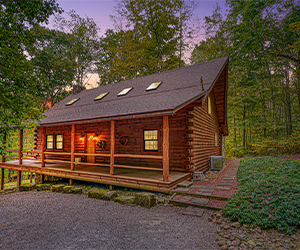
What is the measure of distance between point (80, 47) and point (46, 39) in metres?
3.75

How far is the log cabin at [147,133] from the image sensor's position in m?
6.34

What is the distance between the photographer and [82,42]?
2233 centimetres

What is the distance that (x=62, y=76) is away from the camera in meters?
20.8

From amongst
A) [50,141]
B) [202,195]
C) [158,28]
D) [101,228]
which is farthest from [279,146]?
[50,141]

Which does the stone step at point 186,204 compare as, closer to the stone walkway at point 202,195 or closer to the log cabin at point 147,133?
the stone walkway at point 202,195

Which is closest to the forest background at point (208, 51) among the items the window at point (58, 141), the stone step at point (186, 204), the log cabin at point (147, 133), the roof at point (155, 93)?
the window at point (58, 141)

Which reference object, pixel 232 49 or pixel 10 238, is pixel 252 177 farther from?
pixel 232 49

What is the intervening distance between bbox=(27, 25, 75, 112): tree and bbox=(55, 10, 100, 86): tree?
782 millimetres

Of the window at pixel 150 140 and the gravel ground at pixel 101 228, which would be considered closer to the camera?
the gravel ground at pixel 101 228

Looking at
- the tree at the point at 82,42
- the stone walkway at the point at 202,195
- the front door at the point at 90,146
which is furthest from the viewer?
the tree at the point at 82,42

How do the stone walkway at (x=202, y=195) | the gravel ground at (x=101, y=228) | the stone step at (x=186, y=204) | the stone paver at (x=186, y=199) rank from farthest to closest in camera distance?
the stone paver at (x=186, y=199) → the stone walkway at (x=202, y=195) → the stone step at (x=186, y=204) → the gravel ground at (x=101, y=228)

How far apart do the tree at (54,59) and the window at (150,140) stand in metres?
15.8

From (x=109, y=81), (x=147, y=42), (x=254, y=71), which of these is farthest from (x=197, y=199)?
(x=109, y=81)

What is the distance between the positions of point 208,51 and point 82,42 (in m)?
15.9
